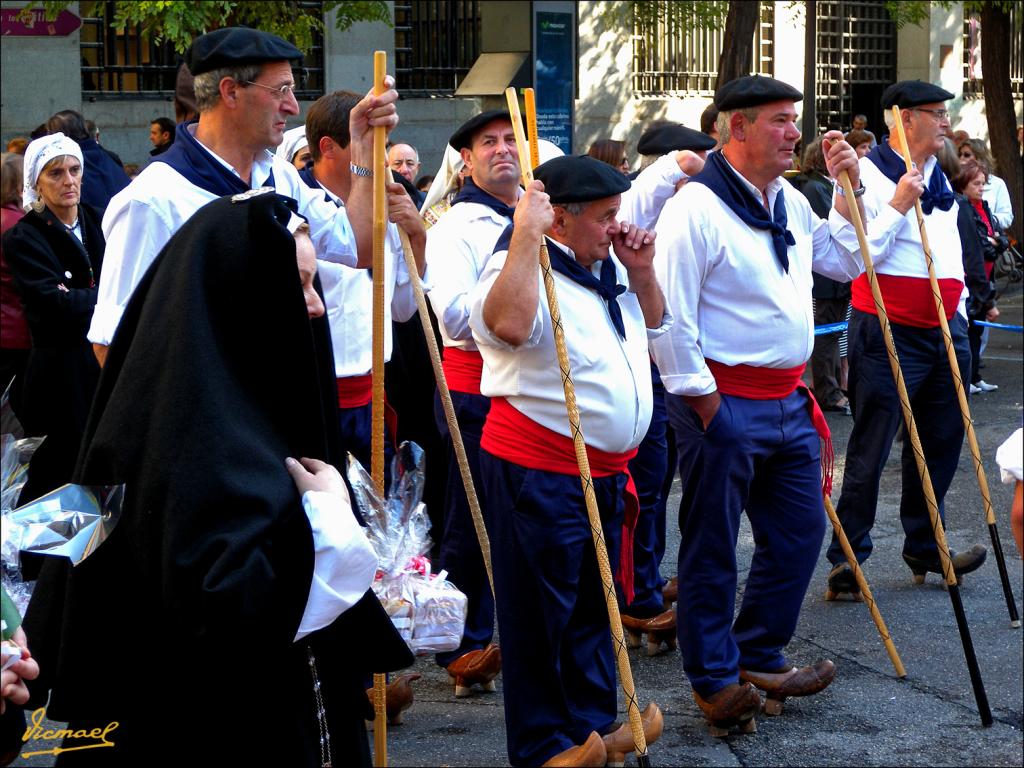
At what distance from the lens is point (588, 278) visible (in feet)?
Answer: 15.2

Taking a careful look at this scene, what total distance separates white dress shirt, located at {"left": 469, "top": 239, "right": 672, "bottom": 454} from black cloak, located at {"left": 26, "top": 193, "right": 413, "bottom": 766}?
72.8 inches

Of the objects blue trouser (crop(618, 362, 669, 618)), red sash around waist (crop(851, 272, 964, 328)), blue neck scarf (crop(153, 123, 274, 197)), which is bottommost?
blue trouser (crop(618, 362, 669, 618))

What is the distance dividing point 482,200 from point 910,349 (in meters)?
2.37

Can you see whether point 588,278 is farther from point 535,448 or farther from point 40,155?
point 40,155

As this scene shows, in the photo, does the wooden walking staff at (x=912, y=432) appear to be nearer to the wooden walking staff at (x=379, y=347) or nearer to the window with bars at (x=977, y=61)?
the wooden walking staff at (x=379, y=347)

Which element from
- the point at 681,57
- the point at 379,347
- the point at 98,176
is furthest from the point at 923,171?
the point at 681,57

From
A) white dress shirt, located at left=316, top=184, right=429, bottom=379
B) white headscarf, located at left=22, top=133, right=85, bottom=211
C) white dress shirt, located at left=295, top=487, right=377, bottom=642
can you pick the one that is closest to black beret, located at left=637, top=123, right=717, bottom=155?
white dress shirt, located at left=316, top=184, right=429, bottom=379

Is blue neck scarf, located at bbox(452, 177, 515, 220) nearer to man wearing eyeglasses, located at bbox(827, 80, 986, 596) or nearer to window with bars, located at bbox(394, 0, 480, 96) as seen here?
man wearing eyeglasses, located at bbox(827, 80, 986, 596)

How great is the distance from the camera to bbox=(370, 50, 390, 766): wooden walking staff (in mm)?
3877

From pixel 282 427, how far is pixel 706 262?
284 centimetres

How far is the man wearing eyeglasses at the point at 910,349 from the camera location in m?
6.92

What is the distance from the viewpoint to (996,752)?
203 inches

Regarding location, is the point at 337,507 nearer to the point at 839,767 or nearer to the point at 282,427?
the point at 282,427

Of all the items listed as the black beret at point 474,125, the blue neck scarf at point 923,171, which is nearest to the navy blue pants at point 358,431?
the black beret at point 474,125
